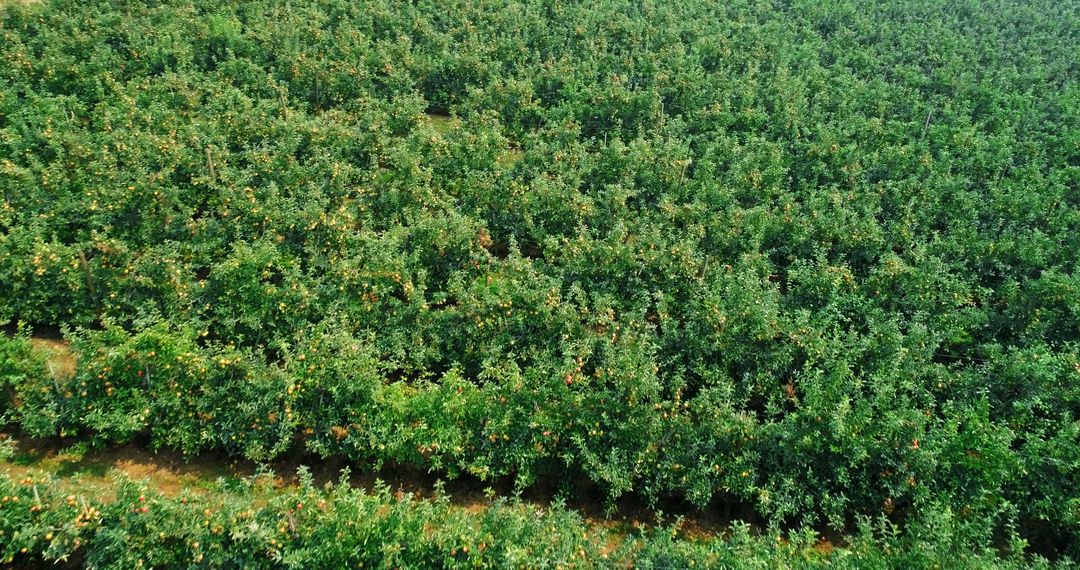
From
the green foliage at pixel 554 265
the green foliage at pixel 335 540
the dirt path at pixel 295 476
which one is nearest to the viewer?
the green foliage at pixel 335 540

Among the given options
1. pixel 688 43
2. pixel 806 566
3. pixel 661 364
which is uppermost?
pixel 688 43

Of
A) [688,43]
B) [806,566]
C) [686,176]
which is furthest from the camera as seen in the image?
[688,43]

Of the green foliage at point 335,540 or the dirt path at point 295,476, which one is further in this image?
the dirt path at point 295,476

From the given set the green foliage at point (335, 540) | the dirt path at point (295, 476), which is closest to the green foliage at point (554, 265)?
the dirt path at point (295, 476)

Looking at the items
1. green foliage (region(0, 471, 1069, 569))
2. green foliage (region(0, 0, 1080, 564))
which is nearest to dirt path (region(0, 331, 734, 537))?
green foliage (region(0, 0, 1080, 564))

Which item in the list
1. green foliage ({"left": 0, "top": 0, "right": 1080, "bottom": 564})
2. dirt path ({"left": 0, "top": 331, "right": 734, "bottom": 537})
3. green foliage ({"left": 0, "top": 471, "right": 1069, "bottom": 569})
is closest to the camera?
green foliage ({"left": 0, "top": 471, "right": 1069, "bottom": 569})

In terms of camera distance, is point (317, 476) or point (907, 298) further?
point (907, 298)

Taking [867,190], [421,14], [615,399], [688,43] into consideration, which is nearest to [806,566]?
[615,399]

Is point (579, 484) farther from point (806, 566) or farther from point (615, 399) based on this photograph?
point (806, 566)

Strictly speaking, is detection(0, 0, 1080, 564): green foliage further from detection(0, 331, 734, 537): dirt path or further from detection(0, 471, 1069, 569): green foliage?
detection(0, 471, 1069, 569): green foliage

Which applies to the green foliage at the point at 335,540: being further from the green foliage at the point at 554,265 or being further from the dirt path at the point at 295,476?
the dirt path at the point at 295,476

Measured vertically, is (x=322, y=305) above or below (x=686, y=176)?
below
